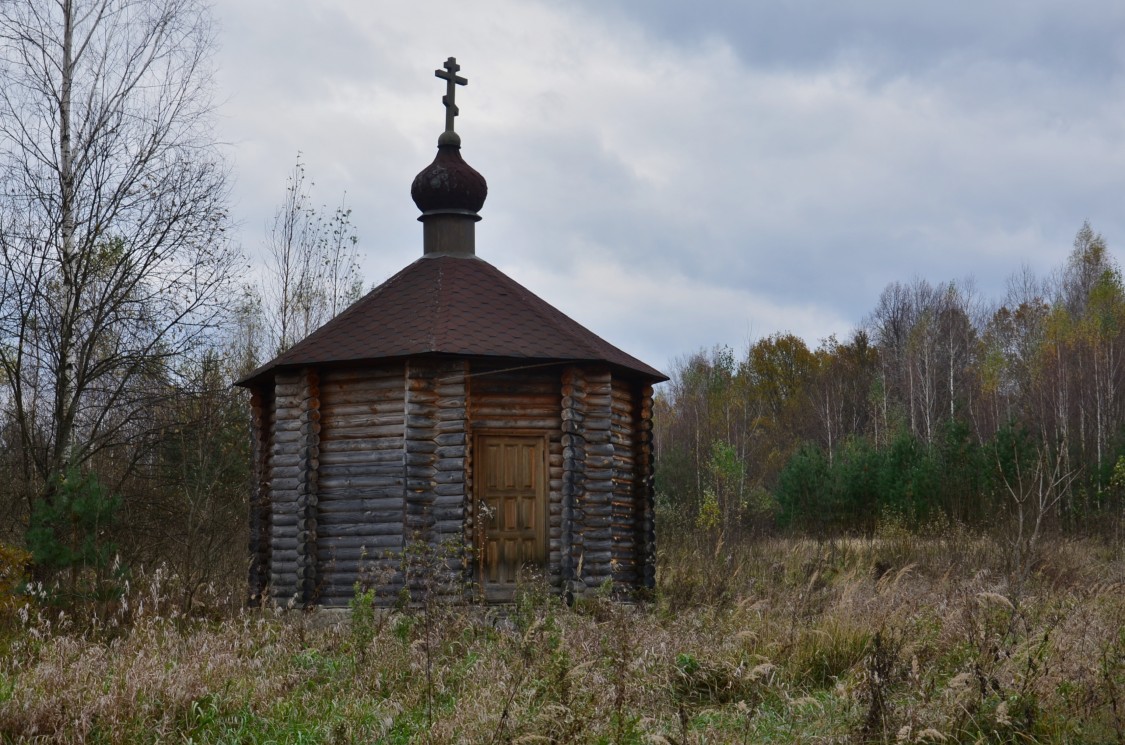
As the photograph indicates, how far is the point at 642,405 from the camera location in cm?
1448

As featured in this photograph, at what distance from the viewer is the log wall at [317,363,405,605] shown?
41.3ft

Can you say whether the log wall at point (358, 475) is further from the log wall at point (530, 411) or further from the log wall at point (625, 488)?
the log wall at point (625, 488)

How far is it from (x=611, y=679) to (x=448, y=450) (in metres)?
6.65

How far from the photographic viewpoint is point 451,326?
1295 cm

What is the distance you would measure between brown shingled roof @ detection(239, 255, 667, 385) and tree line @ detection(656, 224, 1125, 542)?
18.7 feet

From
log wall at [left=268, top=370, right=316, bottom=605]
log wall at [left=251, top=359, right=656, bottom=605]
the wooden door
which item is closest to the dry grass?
log wall at [left=251, top=359, right=656, bottom=605]

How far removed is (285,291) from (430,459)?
45.3 ft

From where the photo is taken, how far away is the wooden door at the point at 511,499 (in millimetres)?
12836

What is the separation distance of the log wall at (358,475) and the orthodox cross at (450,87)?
487 centimetres

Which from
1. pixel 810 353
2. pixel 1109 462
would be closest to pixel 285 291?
pixel 1109 462

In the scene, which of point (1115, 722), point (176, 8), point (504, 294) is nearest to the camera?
point (1115, 722)

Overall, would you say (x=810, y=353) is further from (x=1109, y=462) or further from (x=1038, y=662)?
(x=1038, y=662)

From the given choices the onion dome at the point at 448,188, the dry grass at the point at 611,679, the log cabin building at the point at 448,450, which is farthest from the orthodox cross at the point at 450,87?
the dry grass at the point at 611,679

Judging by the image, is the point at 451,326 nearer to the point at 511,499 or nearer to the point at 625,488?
the point at 511,499
